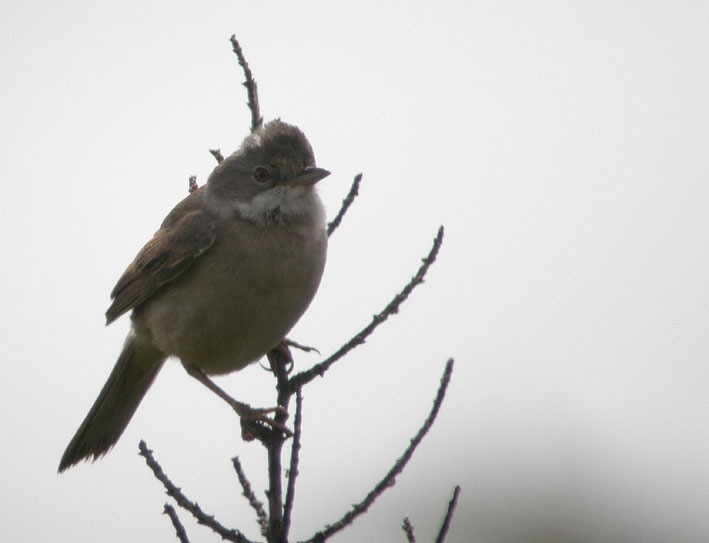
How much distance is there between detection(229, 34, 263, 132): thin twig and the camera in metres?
4.80

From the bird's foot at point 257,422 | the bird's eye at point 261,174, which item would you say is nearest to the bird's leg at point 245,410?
the bird's foot at point 257,422

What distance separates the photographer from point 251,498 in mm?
3885

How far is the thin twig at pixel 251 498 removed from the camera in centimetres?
379

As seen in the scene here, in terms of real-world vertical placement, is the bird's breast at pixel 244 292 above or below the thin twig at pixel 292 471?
above

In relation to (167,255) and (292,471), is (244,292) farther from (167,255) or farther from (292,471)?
(292,471)

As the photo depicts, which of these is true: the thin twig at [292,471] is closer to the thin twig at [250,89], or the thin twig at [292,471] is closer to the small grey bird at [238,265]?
the small grey bird at [238,265]

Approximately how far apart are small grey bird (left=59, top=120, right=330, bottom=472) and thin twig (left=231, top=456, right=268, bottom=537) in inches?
35.4

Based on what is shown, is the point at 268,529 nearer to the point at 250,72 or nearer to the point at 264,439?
A: the point at 264,439

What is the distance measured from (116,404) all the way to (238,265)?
162 cm

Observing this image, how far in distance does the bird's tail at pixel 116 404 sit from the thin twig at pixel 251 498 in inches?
88.8

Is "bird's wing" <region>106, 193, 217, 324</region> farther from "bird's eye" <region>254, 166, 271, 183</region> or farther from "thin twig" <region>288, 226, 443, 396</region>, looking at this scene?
"thin twig" <region>288, 226, 443, 396</region>

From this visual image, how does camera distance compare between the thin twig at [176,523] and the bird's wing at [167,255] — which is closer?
the thin twig at [176,523]

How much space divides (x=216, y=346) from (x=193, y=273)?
480mm

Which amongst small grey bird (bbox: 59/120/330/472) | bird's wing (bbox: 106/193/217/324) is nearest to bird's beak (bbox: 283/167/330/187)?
small grey bird (bbox: 59/120/330/472)
